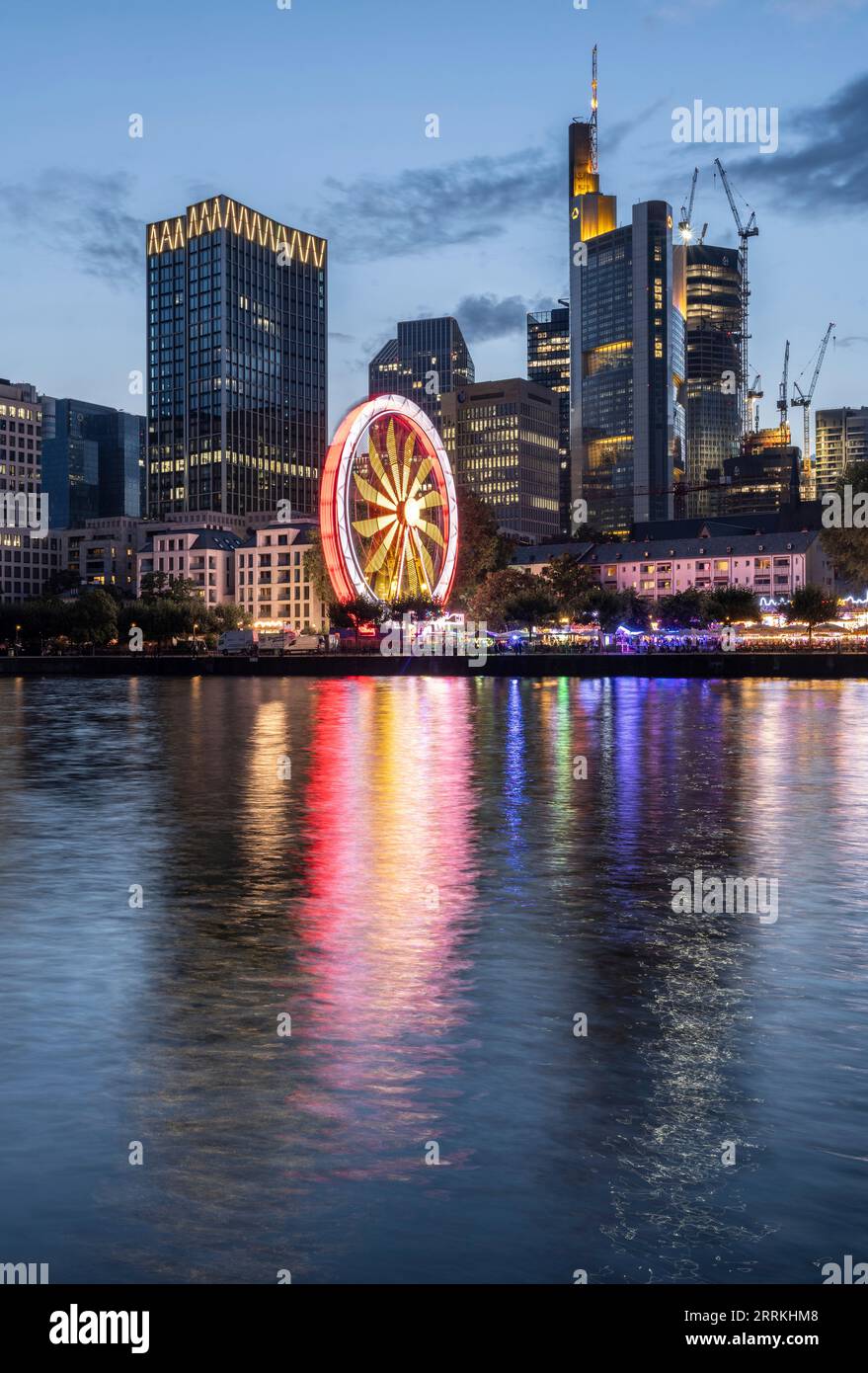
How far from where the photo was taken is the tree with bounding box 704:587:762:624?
178 m

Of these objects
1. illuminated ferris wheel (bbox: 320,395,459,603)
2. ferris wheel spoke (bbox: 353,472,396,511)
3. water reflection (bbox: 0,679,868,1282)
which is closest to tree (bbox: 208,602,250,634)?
illuminated ferris wheel (bbox: 320,395,459,603)

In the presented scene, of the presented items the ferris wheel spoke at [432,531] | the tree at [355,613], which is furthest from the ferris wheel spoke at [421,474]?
the tree at [355,613]

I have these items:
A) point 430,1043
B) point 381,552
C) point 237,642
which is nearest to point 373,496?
point 381,552

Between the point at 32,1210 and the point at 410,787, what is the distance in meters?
26.4

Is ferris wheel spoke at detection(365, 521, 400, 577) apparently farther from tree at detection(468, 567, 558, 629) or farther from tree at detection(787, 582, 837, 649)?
tree at detection(787, 582, 837, 649)

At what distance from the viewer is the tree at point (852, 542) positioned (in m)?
119

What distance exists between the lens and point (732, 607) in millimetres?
178125

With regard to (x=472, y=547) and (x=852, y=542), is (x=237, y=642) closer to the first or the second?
(x=472, y=547)

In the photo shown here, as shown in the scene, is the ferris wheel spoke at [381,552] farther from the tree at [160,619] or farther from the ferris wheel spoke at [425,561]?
the tree at [160,619]

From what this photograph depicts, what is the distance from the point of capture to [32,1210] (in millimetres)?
8375

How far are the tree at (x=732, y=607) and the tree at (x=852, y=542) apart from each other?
4590cm

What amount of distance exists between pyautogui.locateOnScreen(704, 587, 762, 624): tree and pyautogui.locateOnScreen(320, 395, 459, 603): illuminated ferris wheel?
52.3 meters
